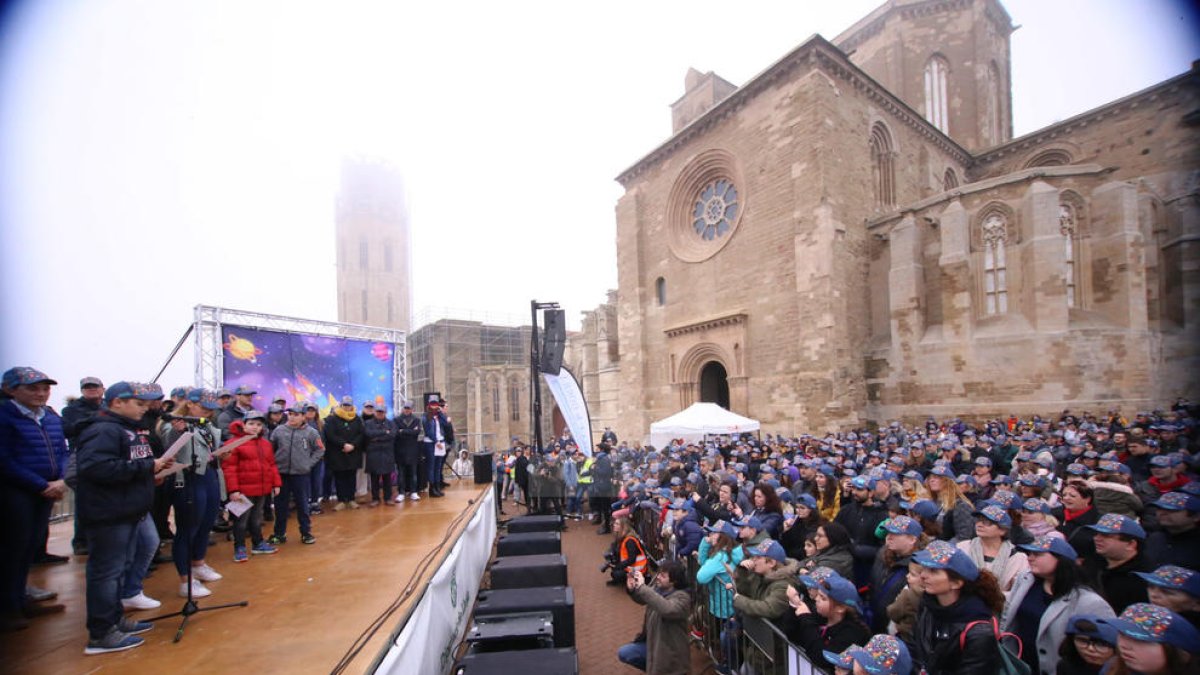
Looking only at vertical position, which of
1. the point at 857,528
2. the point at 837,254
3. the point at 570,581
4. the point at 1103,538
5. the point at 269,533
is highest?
the point at 837,254

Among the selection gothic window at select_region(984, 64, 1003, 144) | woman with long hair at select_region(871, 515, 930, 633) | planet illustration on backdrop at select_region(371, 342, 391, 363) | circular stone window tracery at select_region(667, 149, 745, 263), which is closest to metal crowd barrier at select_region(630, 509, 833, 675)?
woman with long hair at select_region(871, 515, 930, 633)

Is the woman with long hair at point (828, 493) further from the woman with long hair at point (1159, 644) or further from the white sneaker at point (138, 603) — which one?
the white sneaker at point (138, 603)

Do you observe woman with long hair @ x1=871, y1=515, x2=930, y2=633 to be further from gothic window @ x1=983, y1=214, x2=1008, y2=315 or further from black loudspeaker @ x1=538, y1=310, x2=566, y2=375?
gothic window @ x1=983, y1=214, x2=1008, y2=315

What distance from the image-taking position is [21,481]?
154 inches

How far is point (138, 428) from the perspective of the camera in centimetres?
397

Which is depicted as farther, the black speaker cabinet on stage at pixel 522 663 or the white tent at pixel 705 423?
the white tent at pixel 705 423

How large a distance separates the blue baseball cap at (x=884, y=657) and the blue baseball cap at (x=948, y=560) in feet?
1.65

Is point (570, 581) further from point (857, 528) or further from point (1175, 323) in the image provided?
point (1175, 323)

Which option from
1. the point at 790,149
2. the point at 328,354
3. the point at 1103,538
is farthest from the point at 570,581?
the point at 790,149

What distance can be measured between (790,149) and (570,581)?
15.1 meters

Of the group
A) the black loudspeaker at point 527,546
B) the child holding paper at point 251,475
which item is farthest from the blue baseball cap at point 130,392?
the black loudspeaker at point 527,546

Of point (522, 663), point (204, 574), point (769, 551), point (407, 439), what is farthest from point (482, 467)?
point (769, 551)

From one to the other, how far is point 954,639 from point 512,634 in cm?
321

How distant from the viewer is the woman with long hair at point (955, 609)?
262 centimetres
